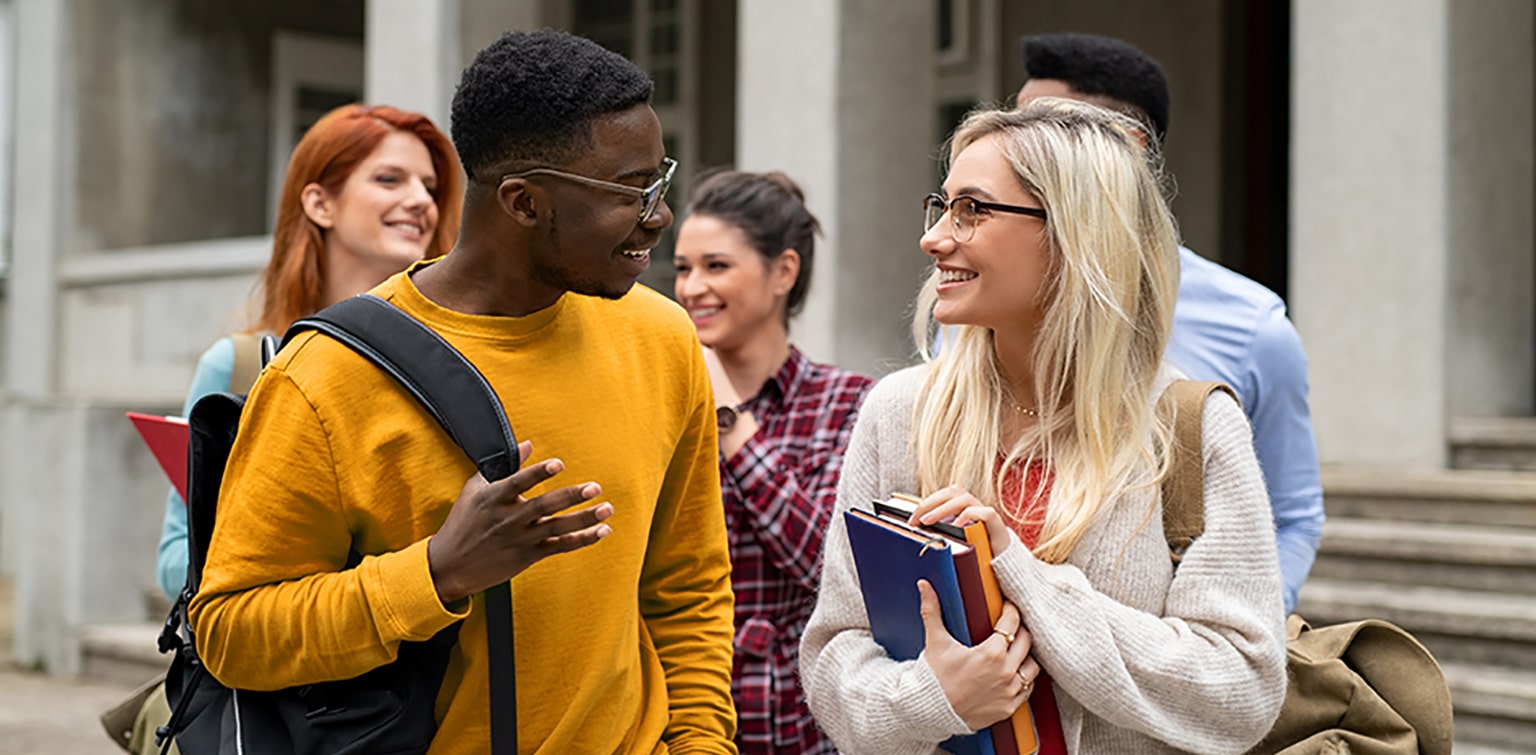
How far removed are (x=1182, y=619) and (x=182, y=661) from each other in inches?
57.3

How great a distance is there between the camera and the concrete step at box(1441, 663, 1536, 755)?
482cm

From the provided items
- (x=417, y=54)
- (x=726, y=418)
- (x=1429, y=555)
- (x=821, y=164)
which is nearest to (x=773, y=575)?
(x=726, y=418)

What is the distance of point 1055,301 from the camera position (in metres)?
2.38

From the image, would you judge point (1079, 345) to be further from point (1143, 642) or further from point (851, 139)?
point (851, 139)

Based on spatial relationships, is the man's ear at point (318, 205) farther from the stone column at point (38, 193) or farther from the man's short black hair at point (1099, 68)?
the stone column at point (38, 193)

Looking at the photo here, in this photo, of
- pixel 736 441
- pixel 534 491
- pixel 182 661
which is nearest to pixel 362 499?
pixel 534 491

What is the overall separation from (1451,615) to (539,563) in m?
4.12

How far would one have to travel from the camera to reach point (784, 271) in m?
3.63

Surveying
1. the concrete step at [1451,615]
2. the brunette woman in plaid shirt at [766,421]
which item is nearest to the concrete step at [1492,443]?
the concrete step at [1451,615]

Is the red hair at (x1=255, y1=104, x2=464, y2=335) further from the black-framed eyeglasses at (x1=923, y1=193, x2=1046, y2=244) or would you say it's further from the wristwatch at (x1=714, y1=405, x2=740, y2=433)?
the black-framed eyeglasses at (x1=923, y1=193, x2=1046, y2=244)

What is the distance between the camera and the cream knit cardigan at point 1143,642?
2178mm

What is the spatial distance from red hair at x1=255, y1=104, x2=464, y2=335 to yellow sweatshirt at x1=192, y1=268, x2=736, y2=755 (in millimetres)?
1445

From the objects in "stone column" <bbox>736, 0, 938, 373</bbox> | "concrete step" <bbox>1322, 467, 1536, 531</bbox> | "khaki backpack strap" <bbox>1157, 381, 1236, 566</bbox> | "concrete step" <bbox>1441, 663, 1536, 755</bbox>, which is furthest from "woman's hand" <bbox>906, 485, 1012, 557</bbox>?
"stone column" <bbox>736, 0, 938, 373</bbox>

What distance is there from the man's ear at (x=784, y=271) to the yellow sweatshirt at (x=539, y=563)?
1.23 m
